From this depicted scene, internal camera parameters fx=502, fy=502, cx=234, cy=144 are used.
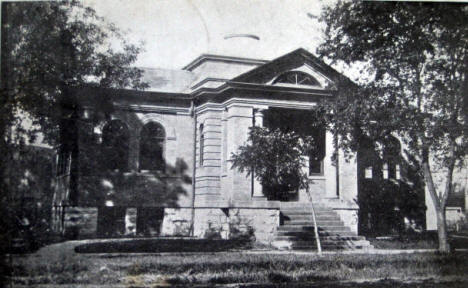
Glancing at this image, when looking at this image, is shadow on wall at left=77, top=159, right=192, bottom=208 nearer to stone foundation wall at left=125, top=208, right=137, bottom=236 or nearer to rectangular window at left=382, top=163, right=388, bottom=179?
stone foundation wall at left=125, top=208, right=137, bottom=236

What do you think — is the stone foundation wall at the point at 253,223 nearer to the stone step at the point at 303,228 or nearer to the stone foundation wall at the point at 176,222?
the stone step at the point at 303,228

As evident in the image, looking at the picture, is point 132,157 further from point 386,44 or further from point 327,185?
point 386,44

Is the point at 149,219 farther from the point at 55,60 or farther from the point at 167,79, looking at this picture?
the point at 55,60

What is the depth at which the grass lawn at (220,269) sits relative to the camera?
442 inches

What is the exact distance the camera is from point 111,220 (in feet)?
73.9

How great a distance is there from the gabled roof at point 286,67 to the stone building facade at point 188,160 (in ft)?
0.14

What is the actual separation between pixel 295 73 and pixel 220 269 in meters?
11.6

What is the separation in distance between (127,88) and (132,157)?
3.12 m

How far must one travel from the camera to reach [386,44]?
1734 centimetres

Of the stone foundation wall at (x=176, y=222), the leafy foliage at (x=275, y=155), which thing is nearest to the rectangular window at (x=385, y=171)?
the leafy foliage at (x=275, y=155)

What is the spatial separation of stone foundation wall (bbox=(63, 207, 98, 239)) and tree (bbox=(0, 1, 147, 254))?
3.07 metres

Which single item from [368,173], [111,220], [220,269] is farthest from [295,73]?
[220,269]

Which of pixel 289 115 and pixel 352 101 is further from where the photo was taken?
pixel 289 115

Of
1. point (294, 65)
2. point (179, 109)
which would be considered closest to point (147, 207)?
point (179, 109)
